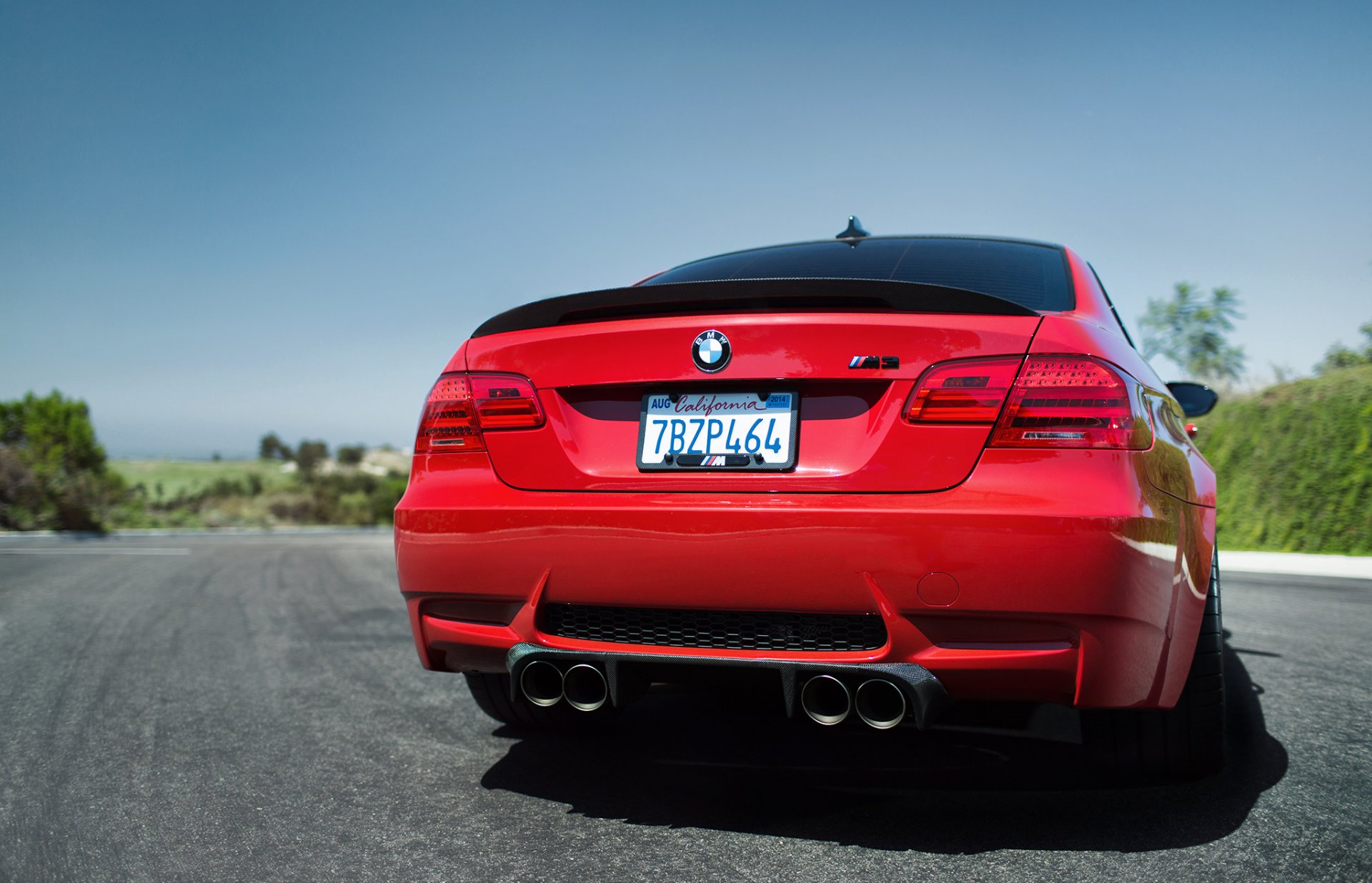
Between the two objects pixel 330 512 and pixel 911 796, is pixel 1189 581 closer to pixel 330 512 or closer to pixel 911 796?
pixel 911 796

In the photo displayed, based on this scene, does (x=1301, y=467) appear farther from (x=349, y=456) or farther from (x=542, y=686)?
(x=349, y=456)

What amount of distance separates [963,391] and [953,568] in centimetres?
39

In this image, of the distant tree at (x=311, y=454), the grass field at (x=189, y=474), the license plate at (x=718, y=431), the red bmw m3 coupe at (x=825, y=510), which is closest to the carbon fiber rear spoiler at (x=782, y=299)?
the red bmw m3 coupe at (x=825, y=510)

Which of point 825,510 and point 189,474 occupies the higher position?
point 825,510

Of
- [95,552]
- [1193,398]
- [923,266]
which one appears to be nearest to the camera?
[923,266]

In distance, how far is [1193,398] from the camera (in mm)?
3729

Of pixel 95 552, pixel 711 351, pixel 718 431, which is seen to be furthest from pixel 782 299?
pixel 95 552

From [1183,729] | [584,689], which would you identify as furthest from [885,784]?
[584,689]

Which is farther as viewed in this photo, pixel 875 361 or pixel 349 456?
pixel 349 456

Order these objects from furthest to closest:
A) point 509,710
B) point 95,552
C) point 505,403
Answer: point 95,552, point 509,710, point 505,403

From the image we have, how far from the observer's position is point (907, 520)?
2086mm

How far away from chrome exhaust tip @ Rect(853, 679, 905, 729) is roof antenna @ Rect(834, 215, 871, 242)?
1.70 meters

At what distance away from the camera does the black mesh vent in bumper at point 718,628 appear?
217 cm

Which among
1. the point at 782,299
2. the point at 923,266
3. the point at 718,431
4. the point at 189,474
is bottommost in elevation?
the point at 189,474
